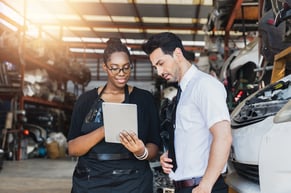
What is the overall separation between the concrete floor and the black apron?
2.68 m

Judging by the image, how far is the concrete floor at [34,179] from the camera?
446cm

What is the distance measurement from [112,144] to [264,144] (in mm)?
748

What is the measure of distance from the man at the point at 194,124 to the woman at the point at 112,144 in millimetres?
282

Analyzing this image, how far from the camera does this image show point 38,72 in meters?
9.23

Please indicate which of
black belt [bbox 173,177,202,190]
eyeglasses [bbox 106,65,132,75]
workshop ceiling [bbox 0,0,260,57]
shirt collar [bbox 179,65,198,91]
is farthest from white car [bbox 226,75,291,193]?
workshop ceiling [bbox 0,0,260,57]

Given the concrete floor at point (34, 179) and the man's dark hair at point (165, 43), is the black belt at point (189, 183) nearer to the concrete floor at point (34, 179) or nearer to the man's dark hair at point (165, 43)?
the man's dark hair at point (165, 43)

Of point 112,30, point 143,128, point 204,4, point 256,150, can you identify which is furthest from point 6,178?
point 112,30

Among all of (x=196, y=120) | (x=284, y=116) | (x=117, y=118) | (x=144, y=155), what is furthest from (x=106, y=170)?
(x=284, y=116)

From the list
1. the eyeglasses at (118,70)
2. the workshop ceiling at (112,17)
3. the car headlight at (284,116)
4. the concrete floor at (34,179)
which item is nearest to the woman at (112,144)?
the eyeglasses at (118,70)

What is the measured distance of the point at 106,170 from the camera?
6.14 feet

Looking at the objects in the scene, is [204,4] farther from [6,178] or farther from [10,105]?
[6,178]

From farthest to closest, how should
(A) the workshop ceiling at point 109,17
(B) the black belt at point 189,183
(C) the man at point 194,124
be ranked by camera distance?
(A) the workshop ceiling at point 109,17
(B) the black belt at point 189,183
(C) the man at point 194,124

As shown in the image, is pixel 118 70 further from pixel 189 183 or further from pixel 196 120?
pixel 189 183

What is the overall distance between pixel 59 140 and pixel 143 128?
24.0ft
